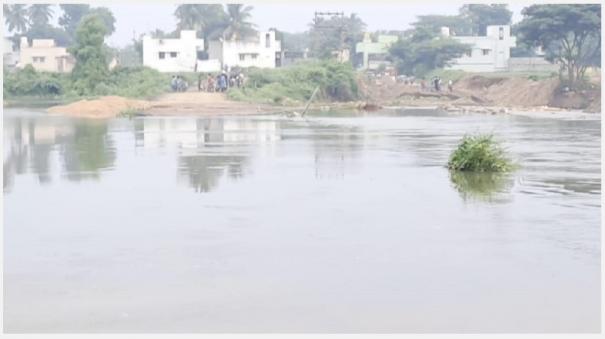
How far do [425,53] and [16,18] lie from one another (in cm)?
3843

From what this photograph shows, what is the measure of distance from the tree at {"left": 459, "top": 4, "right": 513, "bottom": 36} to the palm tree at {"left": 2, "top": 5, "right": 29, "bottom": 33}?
1596 inches

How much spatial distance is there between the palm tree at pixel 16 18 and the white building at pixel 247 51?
25165mm

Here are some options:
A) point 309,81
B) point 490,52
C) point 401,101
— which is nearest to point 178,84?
point 309,81

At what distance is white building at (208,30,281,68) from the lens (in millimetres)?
75838

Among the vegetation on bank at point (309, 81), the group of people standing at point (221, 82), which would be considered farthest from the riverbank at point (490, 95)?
the group of people standing at point (221, 82)

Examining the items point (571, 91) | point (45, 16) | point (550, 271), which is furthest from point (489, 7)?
point (550, 271)

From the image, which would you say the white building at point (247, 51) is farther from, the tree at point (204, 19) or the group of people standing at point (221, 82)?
the group of people standing at point (221, 82)

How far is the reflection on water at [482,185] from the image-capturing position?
50.9 feet

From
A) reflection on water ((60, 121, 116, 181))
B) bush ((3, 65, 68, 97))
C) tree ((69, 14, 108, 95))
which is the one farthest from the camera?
bush ((3, 65, 68, 97))

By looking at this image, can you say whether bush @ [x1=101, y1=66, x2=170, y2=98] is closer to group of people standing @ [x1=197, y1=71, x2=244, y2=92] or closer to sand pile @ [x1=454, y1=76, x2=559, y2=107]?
group of people standing @ [x1=197, y1=71, x2=244, y2=92]

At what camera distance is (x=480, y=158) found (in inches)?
738

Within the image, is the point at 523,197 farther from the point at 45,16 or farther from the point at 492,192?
the point at 45,16

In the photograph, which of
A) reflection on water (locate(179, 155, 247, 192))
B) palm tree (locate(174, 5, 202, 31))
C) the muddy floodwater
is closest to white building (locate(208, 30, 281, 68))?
palm tree (locate(174, 5, 202, 31))
